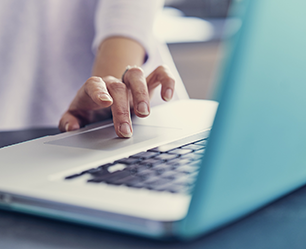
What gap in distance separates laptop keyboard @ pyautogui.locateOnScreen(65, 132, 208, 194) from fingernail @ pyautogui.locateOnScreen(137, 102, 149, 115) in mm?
153

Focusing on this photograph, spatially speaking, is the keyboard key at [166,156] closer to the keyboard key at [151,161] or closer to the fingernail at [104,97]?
the keyboard key at [151,161]

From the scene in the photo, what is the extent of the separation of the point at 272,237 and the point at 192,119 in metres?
0.37

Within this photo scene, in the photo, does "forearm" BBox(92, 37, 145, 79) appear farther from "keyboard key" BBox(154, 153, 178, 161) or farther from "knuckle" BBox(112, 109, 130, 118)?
"keyboard key" BBox(154, 153, 178, 161)

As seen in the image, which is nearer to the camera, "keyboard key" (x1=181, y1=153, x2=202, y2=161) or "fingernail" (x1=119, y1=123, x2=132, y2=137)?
"keyboard key" (x1=181, y1=153, x2=202, y2=161)

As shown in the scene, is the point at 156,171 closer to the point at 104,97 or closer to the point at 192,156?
the point at 192,156

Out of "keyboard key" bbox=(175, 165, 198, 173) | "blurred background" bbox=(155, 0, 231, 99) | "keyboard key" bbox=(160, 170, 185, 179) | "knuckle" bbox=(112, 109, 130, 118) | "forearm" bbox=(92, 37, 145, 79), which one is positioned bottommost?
"keyboard key" bbox=(160, 170, 185, 179)

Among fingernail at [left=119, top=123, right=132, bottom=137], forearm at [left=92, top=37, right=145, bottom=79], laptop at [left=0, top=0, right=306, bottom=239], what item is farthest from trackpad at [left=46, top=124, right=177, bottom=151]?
forearm at [left=92, top=37, right=145, bottom=79]

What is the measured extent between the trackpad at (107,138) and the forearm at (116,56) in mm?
221

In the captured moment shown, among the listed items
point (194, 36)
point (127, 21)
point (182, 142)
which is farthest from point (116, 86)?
point (194, 36)

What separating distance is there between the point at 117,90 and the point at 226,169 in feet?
1.23

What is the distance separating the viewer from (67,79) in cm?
96

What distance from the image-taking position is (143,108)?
1.65ft

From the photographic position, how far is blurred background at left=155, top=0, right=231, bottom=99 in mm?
3393

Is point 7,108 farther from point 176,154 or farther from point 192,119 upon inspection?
point 176,154
